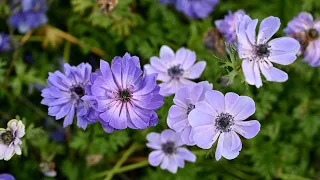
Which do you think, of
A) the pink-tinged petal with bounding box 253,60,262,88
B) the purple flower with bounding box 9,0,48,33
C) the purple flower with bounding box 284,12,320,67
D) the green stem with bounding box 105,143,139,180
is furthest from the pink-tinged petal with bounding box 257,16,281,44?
the purple flower with bounding box 9,0,48,33

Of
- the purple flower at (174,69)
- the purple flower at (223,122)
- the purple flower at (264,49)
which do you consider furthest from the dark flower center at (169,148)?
the purple flower at (264,49)

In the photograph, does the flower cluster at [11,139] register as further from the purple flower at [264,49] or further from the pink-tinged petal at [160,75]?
the purple flower at [264,49]

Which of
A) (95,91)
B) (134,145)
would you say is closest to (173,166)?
(134,145)

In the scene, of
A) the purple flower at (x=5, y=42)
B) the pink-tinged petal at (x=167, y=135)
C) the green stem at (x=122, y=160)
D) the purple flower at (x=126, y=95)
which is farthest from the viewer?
the purple flower at (x=5, y=42)

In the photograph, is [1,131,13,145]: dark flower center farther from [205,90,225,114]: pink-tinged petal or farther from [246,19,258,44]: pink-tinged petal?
[246,19,258,44]: pink-tinged petal

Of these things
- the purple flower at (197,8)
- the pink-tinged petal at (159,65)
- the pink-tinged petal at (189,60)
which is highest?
the purple flower at (197,8)

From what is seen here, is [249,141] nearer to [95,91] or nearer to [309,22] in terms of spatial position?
[309,22]

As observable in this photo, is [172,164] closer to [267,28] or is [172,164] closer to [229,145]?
[229,145]
